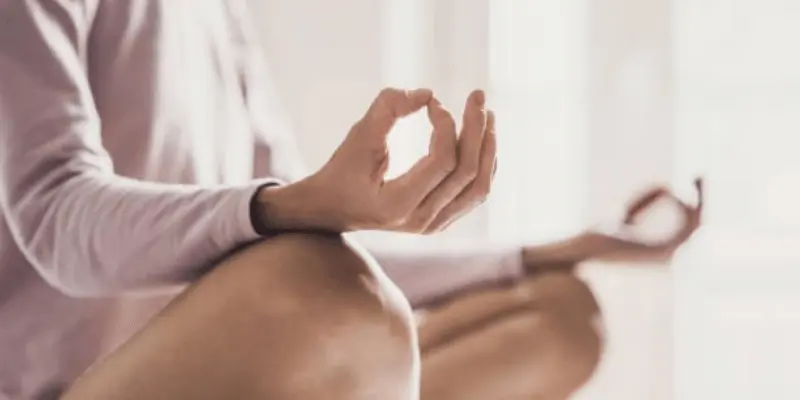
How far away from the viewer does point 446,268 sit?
28.3 inches

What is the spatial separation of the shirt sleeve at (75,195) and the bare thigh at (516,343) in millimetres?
208

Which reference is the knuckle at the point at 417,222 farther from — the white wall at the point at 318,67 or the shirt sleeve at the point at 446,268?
the white wall at the point at 318,67

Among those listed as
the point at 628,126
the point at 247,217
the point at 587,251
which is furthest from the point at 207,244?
the point at 628,126

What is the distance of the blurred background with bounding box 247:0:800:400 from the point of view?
93 cm

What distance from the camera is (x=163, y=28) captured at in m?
0.66

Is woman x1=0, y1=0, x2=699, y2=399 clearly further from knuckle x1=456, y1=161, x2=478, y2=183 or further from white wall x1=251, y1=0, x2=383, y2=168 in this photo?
white wall x1=251, y1=0, x2=383, y2=168

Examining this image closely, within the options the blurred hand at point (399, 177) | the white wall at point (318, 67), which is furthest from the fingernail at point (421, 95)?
the white wall at point (318, 67)

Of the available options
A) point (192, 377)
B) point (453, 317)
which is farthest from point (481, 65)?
point (192, 377)

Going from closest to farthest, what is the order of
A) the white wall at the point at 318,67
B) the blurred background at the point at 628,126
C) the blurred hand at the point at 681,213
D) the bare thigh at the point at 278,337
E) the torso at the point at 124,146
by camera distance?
1. the bare thigh at the point at 278,337
2. the torso at the point at 124,146
3. the blurred hand at the point at 681,213
4. the blurred background at the point at 628,126
5. the white wall at the point at 318,67

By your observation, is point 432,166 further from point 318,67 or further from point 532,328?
point 318,67

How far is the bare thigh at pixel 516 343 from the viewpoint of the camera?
62 cm

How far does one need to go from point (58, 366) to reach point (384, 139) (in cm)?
27

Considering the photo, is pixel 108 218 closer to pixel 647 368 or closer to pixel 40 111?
pixel 40 111

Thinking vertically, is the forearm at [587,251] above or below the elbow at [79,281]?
below
